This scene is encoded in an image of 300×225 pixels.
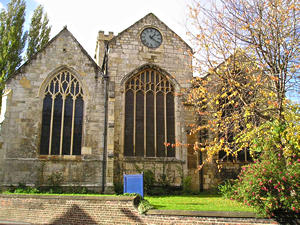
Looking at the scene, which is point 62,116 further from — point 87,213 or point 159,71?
point 87,213

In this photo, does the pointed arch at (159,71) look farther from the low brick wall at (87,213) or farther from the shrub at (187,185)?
the low brick wall at (87,213)

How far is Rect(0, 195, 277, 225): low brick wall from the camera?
10609 millimetres

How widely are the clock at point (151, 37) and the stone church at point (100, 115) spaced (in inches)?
2.4

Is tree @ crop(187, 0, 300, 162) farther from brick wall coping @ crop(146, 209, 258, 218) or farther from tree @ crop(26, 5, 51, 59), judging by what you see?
tree @ crop(26, 5, 51, 59)

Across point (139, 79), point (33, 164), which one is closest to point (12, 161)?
point (33, 164)

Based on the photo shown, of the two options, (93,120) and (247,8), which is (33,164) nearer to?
(93,120)

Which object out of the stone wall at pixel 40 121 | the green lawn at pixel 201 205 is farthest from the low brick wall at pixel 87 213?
the stone wall at pixel 40 121

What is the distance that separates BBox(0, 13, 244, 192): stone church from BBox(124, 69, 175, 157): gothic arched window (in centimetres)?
6

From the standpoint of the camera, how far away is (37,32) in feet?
77.8

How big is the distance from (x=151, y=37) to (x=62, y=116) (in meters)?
7.19

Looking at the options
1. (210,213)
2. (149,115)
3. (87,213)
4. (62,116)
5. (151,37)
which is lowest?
(87,213)

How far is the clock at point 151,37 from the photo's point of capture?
63.1 feet

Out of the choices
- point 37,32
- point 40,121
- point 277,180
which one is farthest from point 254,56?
point 37,32

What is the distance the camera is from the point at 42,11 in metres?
24.8
